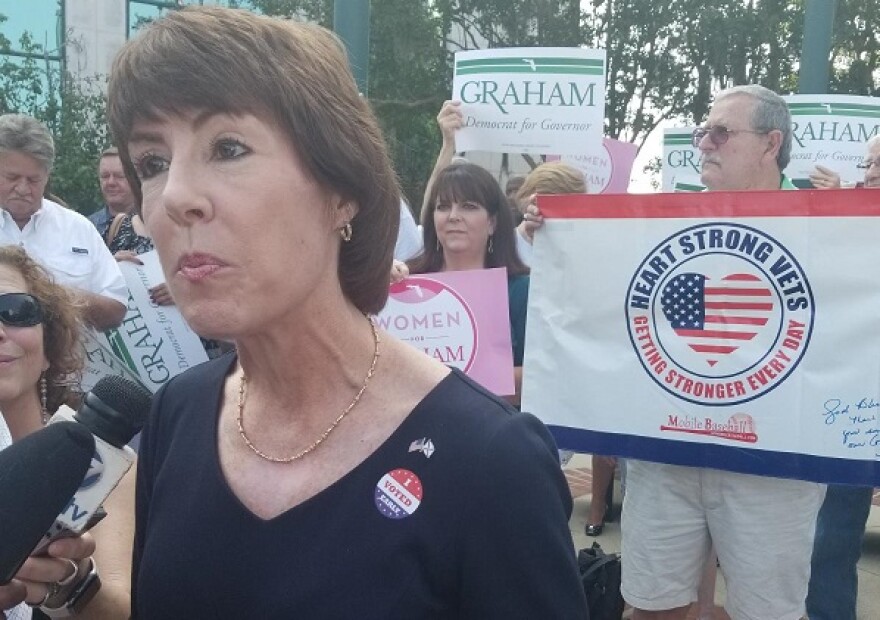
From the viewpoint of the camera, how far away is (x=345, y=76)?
1584mm

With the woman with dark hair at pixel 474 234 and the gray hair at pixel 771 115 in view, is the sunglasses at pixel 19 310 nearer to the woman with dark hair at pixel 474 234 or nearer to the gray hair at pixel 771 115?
the woman with dark hair at pixel 474 234

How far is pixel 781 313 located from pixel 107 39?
17833mm

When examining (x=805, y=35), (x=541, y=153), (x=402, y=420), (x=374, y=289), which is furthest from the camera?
(x=805, y=35)

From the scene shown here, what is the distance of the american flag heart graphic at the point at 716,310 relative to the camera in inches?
136

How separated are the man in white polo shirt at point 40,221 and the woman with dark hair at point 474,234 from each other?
4.54ft

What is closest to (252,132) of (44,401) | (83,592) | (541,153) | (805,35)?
(83,592)

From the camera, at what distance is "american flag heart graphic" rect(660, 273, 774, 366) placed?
136 inches

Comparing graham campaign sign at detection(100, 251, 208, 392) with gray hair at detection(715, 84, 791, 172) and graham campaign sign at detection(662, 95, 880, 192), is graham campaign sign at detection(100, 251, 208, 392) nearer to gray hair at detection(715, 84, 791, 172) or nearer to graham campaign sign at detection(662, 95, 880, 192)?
gray hair at detection(715, 84, 791, 172)

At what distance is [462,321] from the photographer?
13.6 ft

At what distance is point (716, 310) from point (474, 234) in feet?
3.94

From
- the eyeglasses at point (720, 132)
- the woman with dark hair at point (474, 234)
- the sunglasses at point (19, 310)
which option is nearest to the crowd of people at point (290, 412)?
the sunglasses at point (19, 310)

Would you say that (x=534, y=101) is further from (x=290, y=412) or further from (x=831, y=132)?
(x=290, y=412)

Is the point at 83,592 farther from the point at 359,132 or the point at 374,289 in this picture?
the point at 359,132

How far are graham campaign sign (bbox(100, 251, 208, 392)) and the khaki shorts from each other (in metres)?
1.86
